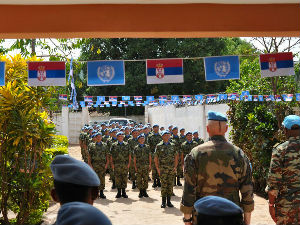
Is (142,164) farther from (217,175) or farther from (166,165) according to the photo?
(217,175)

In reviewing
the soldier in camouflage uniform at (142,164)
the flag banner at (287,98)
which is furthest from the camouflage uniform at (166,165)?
the flag banner at (287,98)

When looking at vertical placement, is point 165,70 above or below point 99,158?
above

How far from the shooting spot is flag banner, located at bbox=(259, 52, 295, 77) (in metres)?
8.19

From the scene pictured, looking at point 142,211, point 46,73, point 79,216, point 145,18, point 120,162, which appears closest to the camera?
point 79,216

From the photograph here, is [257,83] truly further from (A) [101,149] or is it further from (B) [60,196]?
(B) [60,196]

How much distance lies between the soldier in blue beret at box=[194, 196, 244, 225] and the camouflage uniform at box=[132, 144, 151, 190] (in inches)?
375

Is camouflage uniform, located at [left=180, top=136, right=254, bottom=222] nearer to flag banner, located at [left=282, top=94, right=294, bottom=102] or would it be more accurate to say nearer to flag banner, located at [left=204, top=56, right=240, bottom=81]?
flag banner, located at [left=204, top=56, right=240, bottom=81]

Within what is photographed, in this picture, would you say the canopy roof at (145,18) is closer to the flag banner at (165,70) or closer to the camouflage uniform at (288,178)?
the flag banner at (165,70)

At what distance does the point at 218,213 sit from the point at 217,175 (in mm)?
2078

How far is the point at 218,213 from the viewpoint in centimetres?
173

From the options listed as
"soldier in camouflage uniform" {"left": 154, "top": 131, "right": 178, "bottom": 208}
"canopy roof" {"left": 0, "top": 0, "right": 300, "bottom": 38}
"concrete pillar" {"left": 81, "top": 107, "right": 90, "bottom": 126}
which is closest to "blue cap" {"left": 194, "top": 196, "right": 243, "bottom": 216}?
"canopy roof" {"left": 0, "top": 0, "right": 300, "bottom": 38}

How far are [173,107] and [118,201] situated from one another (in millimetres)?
15390

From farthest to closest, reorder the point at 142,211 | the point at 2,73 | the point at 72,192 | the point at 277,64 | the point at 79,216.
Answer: the point at 142,211
the point at 277,64
the point at 2,73
the point at 72,192
the point at 79,216

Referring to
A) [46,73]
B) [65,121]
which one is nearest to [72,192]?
[46,73]
